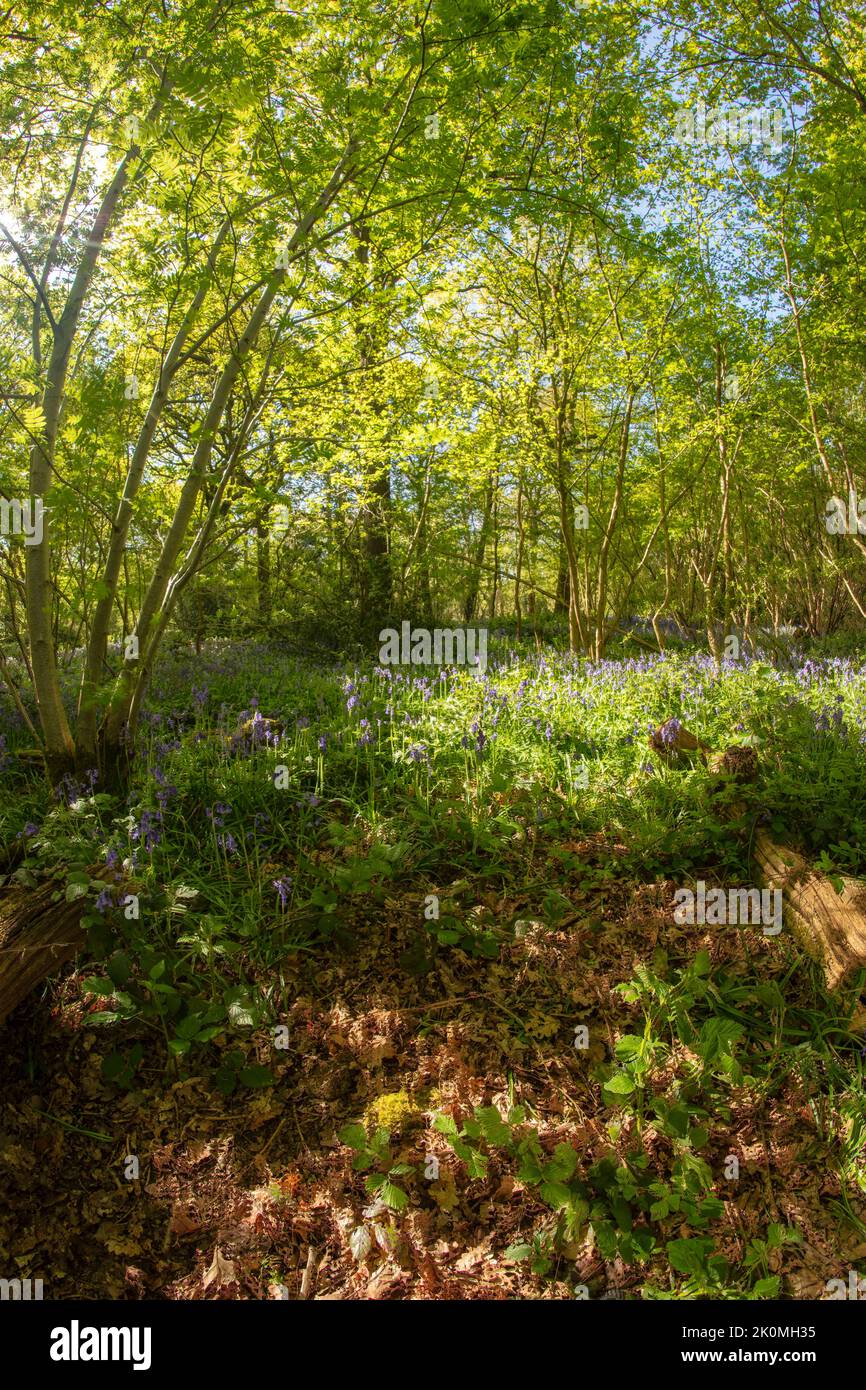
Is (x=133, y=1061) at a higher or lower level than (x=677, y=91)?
lower

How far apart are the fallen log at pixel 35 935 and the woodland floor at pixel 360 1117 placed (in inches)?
9.7

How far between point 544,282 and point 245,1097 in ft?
29.2

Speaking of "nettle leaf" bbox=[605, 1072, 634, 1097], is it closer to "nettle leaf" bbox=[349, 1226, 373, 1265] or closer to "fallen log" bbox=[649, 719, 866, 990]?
"nettle leaf" bbox=[349, 1226, 373, 1265]

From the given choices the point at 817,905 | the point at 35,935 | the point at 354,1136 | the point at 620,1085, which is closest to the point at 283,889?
the point at 35,935

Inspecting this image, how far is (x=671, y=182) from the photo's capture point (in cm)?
750

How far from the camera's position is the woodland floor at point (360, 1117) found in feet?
6.97

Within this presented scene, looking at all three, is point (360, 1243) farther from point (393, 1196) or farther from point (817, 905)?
point (817, 905)

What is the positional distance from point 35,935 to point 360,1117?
1.47m

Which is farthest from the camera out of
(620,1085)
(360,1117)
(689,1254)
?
(360,1117)

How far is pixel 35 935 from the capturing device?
2.87 meters

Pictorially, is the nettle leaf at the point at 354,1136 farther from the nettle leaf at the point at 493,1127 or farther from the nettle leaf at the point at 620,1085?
the nettle leaf at the point at 620,1085

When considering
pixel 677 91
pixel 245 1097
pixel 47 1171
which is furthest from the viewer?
pixel 677 91

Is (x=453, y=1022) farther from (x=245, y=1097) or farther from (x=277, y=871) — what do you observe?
(x=277, y=871)
